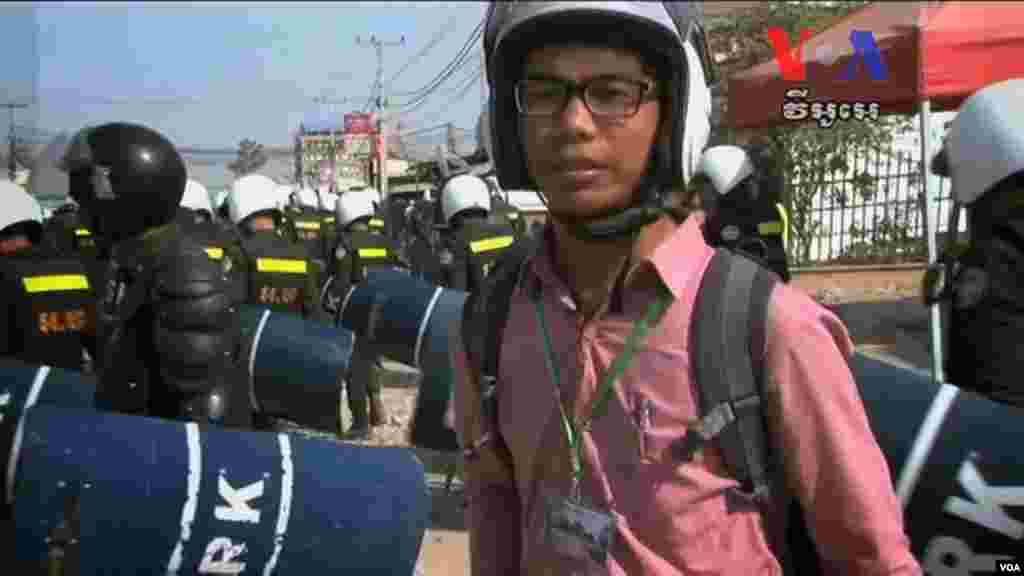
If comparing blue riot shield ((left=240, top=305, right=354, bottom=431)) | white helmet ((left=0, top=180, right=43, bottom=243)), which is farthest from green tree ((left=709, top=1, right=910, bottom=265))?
white helmet ((left=0, top=180, right=43, bottom=243))

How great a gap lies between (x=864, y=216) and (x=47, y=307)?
11891 mm

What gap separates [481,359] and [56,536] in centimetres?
136

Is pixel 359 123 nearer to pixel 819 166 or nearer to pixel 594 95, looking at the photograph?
pixel 819 166

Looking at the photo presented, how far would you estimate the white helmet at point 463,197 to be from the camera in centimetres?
852

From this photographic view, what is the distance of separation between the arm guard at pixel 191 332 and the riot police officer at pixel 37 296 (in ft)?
7.79

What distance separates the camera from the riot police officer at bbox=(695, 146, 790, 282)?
6.31 meters

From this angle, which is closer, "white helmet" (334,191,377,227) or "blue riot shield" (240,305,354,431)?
"blue riot shield" (240,305,354,431)

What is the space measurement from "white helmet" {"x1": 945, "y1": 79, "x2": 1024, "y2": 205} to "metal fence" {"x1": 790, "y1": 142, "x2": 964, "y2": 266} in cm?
1148

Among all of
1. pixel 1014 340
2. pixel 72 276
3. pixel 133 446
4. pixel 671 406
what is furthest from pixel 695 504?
pixel 72 276

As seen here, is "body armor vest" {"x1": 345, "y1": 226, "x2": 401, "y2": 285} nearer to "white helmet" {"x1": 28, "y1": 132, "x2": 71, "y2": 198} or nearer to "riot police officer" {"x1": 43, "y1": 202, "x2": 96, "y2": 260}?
"riot police officer" {"x1": 43, "y1": 202, "x2": 96, "y2": 260}

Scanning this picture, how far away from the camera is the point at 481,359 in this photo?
1.60m

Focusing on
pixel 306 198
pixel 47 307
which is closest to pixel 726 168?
pixel 47 307

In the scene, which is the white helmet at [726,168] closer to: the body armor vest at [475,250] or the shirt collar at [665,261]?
the body armor vest at [475,250]

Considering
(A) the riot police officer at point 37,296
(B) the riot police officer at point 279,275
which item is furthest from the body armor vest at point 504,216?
(A) the riot police officer at point 37,296
